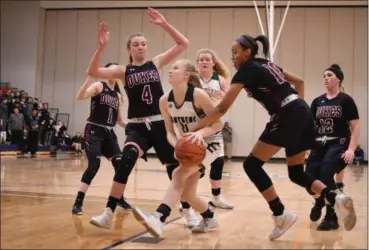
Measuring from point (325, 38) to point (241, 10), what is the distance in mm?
4026

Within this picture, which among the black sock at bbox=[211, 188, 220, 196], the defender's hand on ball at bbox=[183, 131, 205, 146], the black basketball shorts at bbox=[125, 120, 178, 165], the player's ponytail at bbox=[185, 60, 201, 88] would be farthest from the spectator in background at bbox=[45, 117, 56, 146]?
the defender's hand on ball at bbox=[183, 131, 205, 146]

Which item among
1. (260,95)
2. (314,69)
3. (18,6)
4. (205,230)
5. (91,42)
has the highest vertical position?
(18,6)

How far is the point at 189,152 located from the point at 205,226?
891 mm

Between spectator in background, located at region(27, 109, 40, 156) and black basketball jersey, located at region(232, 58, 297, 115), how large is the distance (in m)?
14.1

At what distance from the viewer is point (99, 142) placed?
5.43m

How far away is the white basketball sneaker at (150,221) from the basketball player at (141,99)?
734 mm

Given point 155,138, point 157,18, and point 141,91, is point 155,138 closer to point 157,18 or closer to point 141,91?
point 141,91

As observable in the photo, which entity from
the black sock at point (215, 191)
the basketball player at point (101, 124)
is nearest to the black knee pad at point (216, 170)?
the black sock at point (215, 191)

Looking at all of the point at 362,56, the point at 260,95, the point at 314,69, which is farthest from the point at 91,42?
the point at 260,95

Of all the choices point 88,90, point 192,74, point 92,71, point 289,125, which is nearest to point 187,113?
point 192,74

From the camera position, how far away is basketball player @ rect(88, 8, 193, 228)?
4160mm

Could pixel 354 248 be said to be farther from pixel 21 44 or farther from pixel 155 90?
pixel 21 44

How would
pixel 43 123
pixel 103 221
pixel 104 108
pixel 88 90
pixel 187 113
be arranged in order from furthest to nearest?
pixel 43 123, pixel 104 108, pixel 88 90, pixel 187 113, pixel 103 221

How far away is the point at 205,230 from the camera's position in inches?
159
